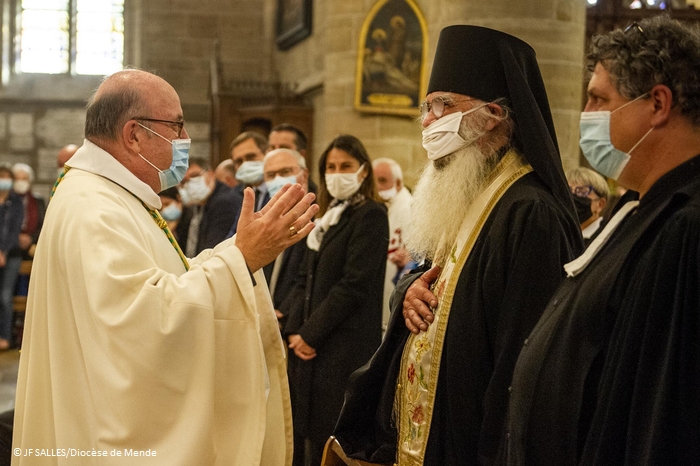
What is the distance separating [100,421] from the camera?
2.31 m

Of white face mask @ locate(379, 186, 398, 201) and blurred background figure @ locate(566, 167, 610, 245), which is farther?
white face mask @ locate(379, 186, 398, 201)

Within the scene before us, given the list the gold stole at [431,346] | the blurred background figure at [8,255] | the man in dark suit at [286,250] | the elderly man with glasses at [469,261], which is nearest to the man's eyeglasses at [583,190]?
the man in dark suit at [286,250]

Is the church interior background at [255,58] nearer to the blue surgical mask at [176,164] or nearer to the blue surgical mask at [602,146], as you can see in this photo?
the blue surgical mask at [176,164]

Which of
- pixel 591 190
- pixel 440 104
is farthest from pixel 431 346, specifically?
pixel 591 190

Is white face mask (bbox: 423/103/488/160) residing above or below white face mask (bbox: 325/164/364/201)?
above

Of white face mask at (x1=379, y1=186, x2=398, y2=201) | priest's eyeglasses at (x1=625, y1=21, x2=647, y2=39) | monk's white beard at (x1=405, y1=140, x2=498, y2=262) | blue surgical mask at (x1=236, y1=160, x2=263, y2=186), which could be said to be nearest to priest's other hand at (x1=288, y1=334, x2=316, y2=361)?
monk's white beard at (x1=405, y1=140, x2=498, y2=262)

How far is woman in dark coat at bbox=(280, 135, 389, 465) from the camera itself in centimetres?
416

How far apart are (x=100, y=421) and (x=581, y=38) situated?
5.96 meters

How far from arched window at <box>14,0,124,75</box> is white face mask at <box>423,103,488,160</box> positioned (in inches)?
519

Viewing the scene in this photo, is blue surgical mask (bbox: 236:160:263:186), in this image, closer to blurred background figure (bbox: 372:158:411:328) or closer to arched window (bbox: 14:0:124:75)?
blurred background figure (bbox: 372:158:411:328)

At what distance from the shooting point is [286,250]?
4660mm

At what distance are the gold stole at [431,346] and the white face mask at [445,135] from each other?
164mm

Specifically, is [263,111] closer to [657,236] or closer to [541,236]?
[541,236]

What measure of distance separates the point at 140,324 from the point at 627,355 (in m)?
1.26
